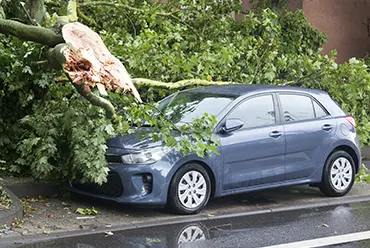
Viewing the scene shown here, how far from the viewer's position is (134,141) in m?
8.03

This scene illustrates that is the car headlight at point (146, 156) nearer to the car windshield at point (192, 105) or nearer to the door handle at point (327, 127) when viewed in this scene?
the car windshield at point (192, 105)

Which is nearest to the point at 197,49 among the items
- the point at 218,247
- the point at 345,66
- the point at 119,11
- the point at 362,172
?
the point at 119,11

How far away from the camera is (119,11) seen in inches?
453

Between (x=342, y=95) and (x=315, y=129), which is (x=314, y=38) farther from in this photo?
(x=315, y=129)

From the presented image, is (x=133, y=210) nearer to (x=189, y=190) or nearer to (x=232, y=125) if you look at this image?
(x=189, y=190)

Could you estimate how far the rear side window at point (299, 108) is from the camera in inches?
358

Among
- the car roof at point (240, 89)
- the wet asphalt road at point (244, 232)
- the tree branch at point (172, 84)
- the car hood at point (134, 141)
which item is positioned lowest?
the wet asphalt road at point (244, 232)

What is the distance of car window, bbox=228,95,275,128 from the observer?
8641 mm

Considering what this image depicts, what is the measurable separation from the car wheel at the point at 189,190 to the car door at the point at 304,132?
1.35 m

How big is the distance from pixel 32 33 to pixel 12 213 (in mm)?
2055

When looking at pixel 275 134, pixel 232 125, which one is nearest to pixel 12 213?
pixel 232 125

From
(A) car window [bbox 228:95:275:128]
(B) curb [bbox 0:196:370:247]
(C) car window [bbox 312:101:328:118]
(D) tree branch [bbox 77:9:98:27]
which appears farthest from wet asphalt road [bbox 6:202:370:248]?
(D) tree branch [bbox 77:9:98:27]

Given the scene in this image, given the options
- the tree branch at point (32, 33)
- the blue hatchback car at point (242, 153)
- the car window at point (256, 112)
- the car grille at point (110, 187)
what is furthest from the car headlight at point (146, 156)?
the tree branch at point (32, 33)

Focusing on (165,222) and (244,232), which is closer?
(244,232)
